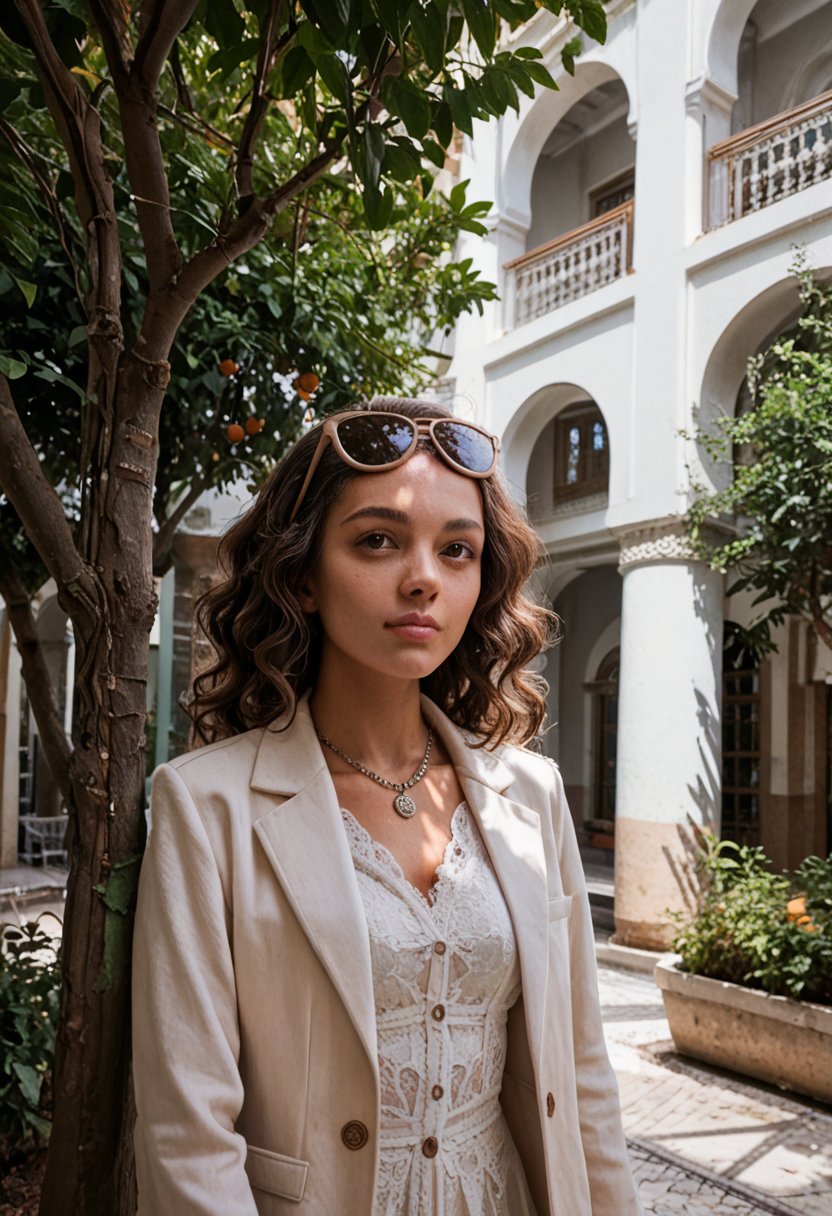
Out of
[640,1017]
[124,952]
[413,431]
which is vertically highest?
[413,431]

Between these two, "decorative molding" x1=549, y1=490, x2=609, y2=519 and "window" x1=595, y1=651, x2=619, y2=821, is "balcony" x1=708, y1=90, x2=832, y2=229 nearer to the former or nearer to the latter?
"decorative molding" x1=549, y1=490, x2=609, y2=519

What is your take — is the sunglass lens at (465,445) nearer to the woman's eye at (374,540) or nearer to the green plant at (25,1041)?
the woman's eye at (374,540)

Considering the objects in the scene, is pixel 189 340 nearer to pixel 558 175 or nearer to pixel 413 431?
pixel 413 431

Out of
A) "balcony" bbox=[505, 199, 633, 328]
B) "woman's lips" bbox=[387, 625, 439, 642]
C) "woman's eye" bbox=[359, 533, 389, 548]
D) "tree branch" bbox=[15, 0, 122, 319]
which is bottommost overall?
"woman's lips" bbox=[387, 625, 439, 642]

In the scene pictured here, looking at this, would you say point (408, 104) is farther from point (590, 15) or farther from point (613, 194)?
point (613, 194)

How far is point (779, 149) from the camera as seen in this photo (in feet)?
27.2

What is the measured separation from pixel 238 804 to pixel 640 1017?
5578 mm

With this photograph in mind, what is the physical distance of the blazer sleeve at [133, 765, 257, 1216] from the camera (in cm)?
115

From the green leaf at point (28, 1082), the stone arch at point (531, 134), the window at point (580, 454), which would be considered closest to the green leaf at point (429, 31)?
the green leaf at point (28, 1082)

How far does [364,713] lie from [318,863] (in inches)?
11.7

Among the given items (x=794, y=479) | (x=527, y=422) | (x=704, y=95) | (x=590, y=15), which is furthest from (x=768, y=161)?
(x=590, y=15)

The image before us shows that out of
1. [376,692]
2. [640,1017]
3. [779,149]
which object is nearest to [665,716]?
[640,1017]

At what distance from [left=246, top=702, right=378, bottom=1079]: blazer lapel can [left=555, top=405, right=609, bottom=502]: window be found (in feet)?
32.0

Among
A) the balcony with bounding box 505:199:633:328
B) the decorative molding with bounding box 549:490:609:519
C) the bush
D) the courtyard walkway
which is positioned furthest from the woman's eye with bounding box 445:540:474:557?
the decorative molding with bounding box 549:490:609:519
